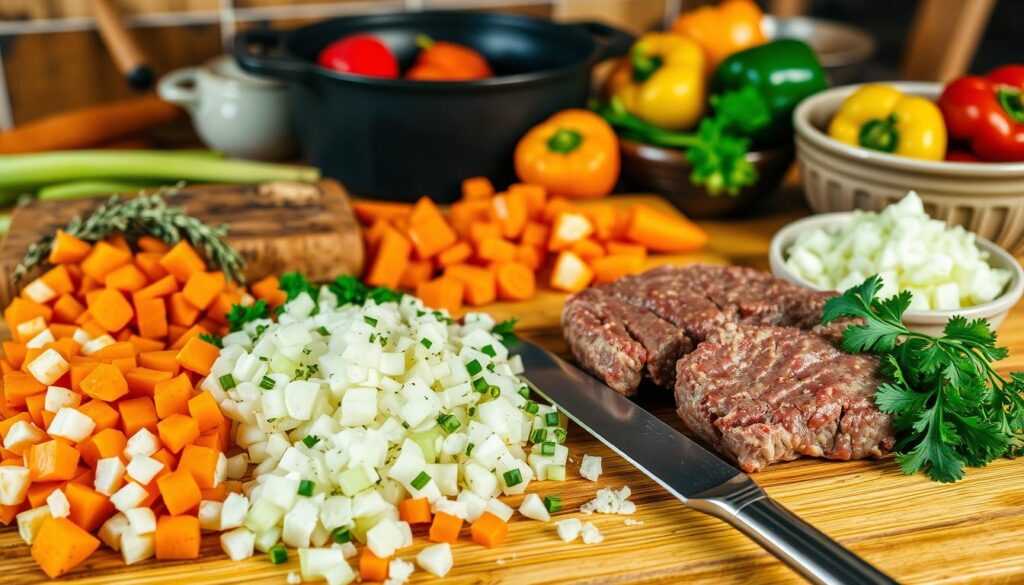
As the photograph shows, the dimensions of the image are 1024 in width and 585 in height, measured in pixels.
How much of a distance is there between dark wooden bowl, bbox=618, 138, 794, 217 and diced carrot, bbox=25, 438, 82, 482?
1.97 metres

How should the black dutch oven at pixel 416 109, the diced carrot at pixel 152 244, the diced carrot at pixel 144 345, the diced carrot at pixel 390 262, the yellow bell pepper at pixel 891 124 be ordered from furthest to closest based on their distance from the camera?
the black dutch oven at pixel 416 109, the yellow bell pepper at pixel 891 124, the diced carrot at pixel 390 262, the diced carrot at pixel 152 244, the diced carrot at pixel 144 345

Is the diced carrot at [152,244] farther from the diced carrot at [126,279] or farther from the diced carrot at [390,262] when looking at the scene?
the diced carrot at [390,262]

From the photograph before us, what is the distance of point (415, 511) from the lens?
167cm

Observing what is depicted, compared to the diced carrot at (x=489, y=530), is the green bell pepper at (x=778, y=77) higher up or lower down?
higher up

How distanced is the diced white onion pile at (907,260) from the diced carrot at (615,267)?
420 mm

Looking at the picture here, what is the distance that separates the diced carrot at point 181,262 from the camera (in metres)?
2.31

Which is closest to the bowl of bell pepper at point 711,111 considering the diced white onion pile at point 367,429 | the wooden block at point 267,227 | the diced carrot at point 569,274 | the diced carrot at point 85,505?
the diced carrot at point 569,274

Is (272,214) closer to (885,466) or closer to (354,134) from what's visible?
(354,134)

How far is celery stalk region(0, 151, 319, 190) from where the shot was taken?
113 inches

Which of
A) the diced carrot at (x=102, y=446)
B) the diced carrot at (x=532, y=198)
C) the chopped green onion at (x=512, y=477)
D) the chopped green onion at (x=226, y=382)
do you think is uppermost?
the diced carrot at (x=532, y=198)

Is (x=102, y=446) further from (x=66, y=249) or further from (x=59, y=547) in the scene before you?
(x=66, y=249)

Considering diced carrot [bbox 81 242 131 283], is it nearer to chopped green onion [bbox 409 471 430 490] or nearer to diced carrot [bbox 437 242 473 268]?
diced carrot [bbox 437 242 473 268]

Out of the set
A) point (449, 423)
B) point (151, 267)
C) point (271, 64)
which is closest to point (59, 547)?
point (449, 423)

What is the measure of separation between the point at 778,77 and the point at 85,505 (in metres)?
2.36
